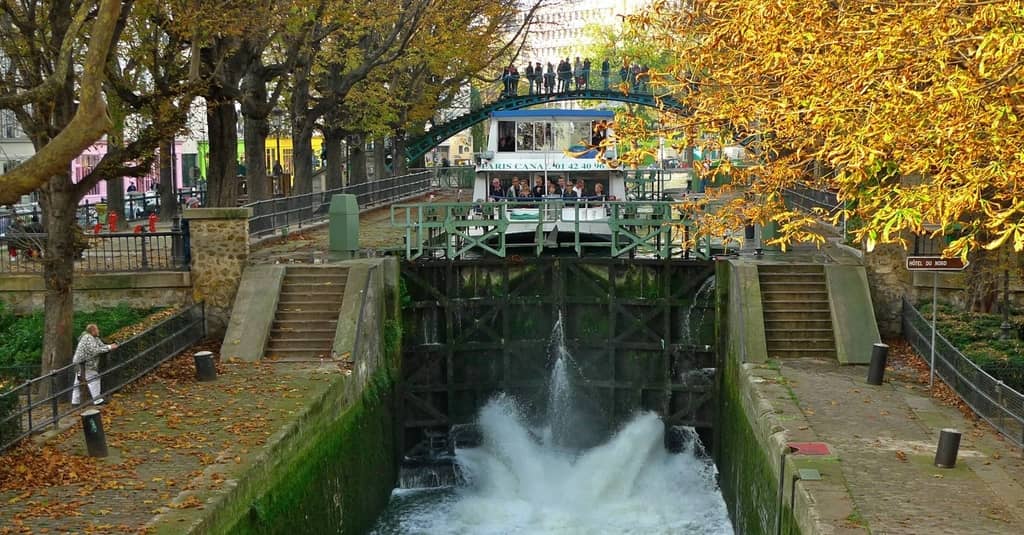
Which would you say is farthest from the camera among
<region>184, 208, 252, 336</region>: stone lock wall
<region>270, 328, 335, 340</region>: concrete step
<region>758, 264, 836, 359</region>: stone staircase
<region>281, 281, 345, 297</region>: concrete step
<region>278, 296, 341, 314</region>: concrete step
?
<region>184, 208, 252, 336</region>: stone lock wall

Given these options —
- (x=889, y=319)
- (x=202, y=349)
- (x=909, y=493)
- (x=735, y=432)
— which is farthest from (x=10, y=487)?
(x=889, y=319)

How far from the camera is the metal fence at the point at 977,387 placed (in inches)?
598

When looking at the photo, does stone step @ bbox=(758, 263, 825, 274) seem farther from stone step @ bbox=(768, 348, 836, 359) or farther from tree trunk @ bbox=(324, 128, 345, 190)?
tree trunk @ bbox=(324, 128, 345, 190)

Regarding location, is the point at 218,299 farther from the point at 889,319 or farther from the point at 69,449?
the point at 889,319

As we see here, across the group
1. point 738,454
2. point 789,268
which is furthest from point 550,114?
point 738,454

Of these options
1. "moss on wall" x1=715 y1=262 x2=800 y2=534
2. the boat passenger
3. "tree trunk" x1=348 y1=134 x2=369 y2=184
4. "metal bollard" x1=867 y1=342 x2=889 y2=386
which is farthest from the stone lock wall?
"tree trunk" x1=348 y1=134 x2=369 y2=184

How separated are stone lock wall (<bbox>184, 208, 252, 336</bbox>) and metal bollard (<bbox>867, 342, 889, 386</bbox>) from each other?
11117 mm

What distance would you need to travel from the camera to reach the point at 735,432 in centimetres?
2019

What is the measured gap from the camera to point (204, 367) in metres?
18.4

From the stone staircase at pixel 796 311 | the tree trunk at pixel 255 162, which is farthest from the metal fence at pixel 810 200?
the tree trunk at pixel 255 162

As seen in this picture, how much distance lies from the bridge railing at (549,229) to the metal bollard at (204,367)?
547 cm

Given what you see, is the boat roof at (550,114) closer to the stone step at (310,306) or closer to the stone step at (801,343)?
the stone step at (310,306)

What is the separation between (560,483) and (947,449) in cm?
909

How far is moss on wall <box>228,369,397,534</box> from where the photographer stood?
1473 cm
